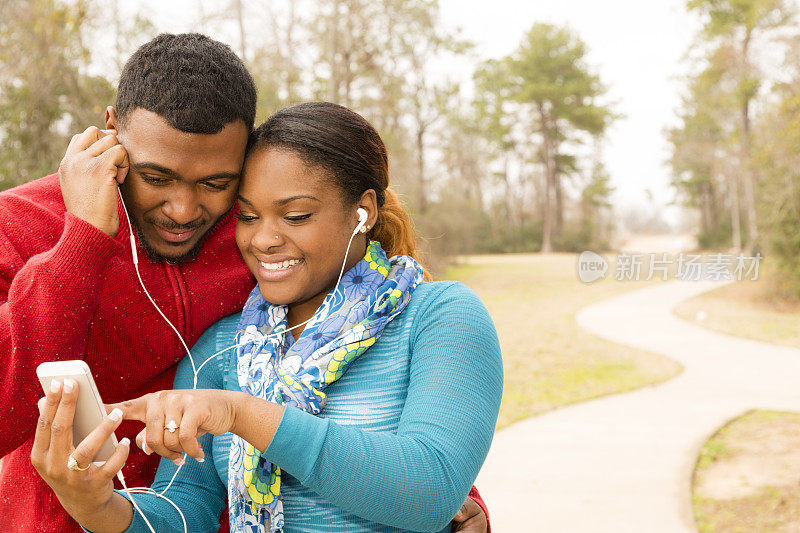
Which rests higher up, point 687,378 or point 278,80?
point 278,80

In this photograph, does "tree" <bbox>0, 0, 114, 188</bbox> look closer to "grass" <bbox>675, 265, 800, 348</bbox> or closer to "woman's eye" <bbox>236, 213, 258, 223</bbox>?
"woman's eye" <bbox>236, 213, 258, 223</bbox>

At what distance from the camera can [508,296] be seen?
19.3 metres

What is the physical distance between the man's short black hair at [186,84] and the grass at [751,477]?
4.32 m

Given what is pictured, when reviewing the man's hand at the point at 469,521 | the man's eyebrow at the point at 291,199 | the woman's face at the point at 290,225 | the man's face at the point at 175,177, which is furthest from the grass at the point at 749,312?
the man's face at the point at 175,177

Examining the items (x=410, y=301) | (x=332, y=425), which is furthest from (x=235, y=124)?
(x=332, y=425)

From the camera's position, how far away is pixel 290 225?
1822 millimetres

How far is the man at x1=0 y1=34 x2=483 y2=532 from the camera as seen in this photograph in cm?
156

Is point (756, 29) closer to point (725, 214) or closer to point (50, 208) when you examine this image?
point (725, 214)

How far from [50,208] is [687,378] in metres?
8.31

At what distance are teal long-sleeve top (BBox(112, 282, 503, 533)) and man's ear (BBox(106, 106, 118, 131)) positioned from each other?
62cm

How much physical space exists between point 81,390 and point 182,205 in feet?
1.87

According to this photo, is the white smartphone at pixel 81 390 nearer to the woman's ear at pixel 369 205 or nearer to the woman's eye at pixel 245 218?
the woman's eye at pixel 245 218

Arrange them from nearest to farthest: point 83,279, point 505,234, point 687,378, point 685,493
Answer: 1. point 83,279
2. point 685,493
3. point 687,378
4. point 505,234

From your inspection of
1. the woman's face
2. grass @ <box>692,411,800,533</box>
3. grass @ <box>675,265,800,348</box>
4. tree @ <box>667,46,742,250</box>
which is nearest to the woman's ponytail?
the woman's face
